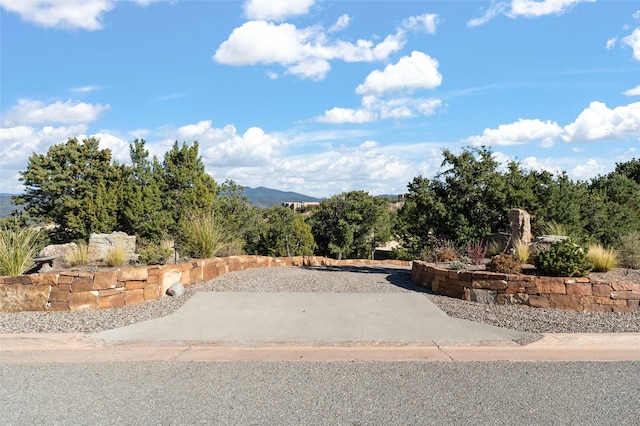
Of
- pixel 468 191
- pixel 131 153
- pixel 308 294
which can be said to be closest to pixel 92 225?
pixel 131 153

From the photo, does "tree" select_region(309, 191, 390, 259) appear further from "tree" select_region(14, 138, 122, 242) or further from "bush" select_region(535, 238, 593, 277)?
"bush" select_region(535, 238, 593, 277)

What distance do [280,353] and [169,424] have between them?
2.06 metres

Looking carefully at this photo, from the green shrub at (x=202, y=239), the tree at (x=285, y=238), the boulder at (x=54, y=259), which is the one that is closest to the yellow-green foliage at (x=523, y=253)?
the green shrub at (x=202, y=239)

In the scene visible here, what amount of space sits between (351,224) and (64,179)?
24886 mm

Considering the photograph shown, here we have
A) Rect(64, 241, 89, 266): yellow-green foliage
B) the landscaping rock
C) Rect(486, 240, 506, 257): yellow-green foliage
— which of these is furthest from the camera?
Rect(486, 240, 506, 257): yellow-green foliage

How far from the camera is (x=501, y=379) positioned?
4770 millimetres

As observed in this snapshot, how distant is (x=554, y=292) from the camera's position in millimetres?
7934

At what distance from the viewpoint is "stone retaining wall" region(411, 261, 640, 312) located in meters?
7.81

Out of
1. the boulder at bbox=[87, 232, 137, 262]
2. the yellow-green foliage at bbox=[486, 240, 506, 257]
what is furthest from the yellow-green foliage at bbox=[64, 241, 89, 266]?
the yellow-green foliage at bbox=[486, 240, 506, 257]

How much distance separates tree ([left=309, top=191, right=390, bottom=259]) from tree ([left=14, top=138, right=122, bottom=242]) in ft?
73.2

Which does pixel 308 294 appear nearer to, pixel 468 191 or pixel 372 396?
pixel 372 396

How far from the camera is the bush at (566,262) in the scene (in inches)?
321

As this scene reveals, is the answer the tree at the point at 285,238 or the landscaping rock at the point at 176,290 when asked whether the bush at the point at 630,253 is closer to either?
the landscaping rock at the point at 176,290

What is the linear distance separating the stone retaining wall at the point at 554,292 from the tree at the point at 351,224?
32.9 metres
